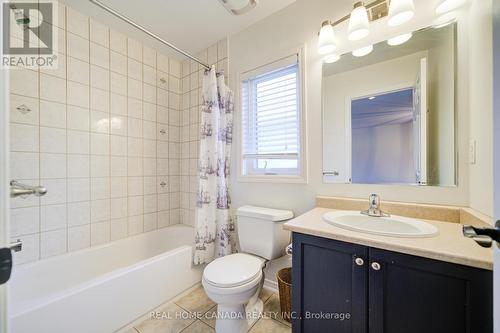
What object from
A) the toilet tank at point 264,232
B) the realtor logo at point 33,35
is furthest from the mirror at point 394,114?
the realtor logo at point 33,35

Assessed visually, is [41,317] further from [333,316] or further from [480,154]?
[480,154]

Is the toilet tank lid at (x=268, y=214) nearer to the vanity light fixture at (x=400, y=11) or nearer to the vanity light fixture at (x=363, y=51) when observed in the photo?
the vanity light fixture at (x=363, y=51)

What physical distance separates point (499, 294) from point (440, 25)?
1.35 metres

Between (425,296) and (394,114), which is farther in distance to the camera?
(394,114)

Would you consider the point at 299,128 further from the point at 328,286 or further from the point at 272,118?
the point at 328,286

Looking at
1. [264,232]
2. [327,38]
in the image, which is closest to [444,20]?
[327,38]

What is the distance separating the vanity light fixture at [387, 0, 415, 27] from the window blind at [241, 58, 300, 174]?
2.18 ft

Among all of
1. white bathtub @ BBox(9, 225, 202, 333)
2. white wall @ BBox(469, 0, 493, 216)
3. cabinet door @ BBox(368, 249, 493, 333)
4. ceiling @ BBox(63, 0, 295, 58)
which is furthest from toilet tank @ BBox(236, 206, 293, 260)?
ceiling @ BBox(63, 0, 295, 58)

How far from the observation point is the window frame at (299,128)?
1572 millimetres

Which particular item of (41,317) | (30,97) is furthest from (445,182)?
(30,97)

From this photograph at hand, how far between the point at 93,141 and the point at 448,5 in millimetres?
2677

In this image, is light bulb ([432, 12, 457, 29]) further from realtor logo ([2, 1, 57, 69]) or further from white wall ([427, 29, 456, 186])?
realtor logo ([2, 1, 57, 69])

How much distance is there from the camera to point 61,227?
1.62 m

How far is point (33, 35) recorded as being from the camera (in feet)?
4.94
